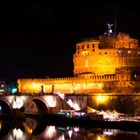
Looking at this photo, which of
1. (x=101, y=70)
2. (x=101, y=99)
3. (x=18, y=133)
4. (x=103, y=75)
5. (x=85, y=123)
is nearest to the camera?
(x=18, y=133)

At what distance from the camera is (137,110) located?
64.1 m

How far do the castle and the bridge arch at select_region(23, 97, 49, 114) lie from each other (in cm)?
257

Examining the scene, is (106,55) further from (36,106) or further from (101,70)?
(36,106)

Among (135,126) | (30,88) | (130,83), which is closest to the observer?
(135,126)

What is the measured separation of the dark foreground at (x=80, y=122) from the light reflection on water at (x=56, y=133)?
4.07 feet

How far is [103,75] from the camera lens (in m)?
72.6

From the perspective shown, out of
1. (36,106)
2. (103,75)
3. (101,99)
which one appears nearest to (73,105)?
(101,99)

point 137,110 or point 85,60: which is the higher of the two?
point 85,60

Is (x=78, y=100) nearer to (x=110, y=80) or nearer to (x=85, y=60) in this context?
(x=110, y=80)

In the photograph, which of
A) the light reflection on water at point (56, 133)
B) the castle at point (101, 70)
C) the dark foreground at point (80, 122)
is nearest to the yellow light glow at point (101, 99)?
the castle at point (101, 70)

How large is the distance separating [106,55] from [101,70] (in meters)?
2.10

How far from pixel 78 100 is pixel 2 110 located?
13.0 metres

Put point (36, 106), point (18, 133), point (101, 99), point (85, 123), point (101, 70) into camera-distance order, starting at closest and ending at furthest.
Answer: point (18, 133) < point (85, 123) < point (101, 99) < point (36, 106) < point (101, 70)

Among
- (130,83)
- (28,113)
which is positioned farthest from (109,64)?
(28,113)
